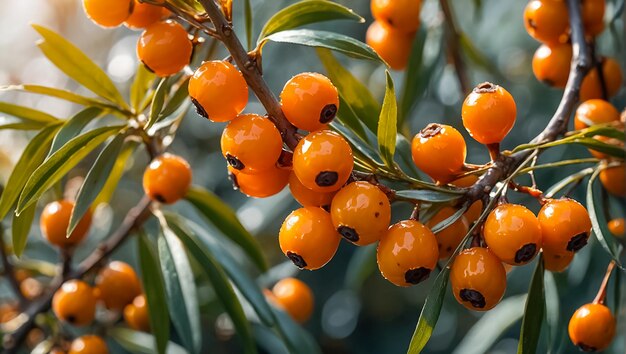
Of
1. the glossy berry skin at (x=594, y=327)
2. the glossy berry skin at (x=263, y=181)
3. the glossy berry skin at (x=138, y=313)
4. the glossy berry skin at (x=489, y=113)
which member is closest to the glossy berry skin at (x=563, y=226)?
the glossy berry skin at (x=489, y=113)

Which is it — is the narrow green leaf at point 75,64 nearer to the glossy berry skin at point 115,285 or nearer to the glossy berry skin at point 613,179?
the glossy berry skin at point 115,285

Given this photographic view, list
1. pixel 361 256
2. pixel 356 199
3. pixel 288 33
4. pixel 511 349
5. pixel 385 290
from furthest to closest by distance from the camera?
1. pixel 385 290
2. pixel 511 349
3. pixel 361 256
4. pixel 288 33
5. pixel 356 199

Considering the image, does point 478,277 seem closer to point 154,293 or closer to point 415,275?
point 415,275

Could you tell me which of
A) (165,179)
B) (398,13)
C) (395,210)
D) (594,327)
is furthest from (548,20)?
Answer: (395,210)

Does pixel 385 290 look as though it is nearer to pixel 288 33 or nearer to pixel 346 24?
pixel 346 24

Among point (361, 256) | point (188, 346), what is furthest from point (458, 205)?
point (361, 256)

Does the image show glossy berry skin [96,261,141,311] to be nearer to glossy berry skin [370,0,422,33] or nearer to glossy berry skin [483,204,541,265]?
glossy berry skin [370,0,422,33]
